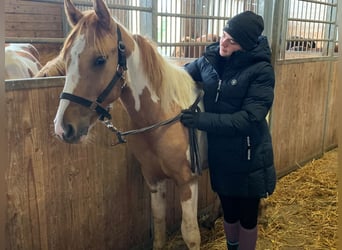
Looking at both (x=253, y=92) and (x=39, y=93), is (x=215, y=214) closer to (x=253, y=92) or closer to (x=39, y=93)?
(x=253, y=92)

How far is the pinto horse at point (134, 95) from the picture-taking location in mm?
1236

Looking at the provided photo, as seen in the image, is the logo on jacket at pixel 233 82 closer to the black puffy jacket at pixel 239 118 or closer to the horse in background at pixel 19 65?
the black puffy jacket at pixel 239 118

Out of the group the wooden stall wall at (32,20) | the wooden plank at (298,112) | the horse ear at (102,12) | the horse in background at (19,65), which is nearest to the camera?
A: the horse ear at (102,12)

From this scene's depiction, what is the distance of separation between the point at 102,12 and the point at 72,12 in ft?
0.44

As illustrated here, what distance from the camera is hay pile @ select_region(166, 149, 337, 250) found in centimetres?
223

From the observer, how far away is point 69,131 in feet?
4.07

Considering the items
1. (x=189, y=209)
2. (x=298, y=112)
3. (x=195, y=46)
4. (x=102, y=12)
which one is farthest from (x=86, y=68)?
(x=298, y=112)

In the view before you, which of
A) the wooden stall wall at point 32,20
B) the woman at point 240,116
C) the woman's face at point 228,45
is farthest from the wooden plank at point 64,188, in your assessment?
the wooden stall wall at point 32,20

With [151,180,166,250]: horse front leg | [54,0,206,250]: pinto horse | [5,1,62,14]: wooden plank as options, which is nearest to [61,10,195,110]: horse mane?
[54,0,206,250]: pinto horse

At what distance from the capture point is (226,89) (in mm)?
1499

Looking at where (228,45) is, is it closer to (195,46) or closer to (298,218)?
(195,46)

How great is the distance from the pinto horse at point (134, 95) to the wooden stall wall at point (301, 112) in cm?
150

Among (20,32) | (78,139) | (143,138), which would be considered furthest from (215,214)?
(20,32)

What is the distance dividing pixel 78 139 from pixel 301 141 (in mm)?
2714
